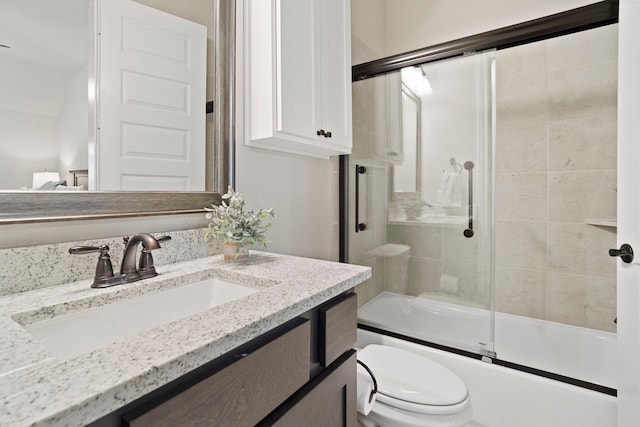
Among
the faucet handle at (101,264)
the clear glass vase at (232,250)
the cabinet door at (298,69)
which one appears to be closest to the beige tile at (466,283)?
the cabinet door at (298,69)

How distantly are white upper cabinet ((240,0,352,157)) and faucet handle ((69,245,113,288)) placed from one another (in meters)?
0.67

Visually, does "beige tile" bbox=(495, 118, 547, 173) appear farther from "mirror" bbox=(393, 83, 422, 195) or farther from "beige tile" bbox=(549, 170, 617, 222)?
"mirror" bbox=(393, 83, 422, 195)

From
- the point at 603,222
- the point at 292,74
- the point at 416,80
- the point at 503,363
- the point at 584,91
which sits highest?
the point at 416,80

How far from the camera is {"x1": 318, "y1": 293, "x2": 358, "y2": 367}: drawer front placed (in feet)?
2.48

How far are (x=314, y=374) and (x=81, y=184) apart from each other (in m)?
0.79

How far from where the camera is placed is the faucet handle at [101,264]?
30.1 inches

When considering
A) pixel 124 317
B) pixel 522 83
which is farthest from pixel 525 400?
pixel 522 83

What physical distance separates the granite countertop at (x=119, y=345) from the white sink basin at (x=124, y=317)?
0.02m

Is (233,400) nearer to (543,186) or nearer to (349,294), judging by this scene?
(349,294)

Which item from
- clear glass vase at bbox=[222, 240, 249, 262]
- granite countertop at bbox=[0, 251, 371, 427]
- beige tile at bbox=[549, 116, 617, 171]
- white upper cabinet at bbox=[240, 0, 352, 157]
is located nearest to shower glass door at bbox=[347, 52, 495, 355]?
beige tile at bbox=[549, 116, 617, 171]

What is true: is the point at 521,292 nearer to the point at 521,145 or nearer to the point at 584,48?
the point at 521,145

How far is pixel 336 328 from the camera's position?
31.5 inches

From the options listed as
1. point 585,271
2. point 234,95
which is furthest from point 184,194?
point 585,271

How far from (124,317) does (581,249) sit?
2394 millimetres
